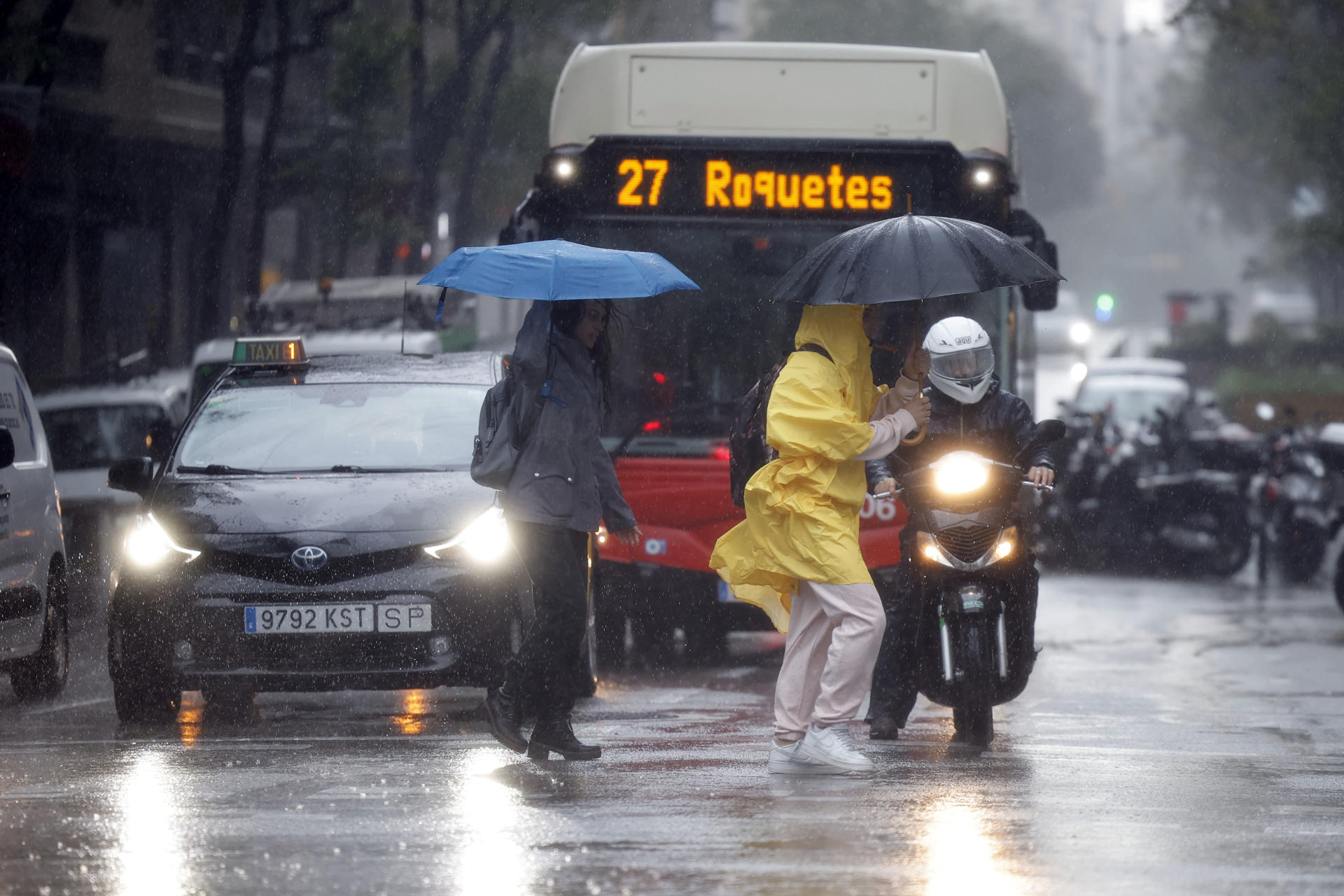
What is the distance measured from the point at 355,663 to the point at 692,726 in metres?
1.39

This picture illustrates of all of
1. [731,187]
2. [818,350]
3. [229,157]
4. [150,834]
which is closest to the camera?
[150,834]

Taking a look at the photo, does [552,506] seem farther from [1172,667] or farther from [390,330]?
[390,330]

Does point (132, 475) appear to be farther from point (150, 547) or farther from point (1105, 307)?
point (1105, 307)

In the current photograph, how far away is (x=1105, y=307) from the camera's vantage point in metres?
39.5

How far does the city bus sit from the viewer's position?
1153 cm

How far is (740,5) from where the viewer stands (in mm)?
98438

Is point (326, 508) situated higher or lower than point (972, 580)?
higher

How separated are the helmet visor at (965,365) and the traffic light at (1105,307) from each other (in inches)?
1271

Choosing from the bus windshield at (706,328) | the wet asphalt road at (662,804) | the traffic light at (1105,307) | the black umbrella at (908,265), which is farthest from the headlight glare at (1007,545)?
the traffic light at (1105,307)

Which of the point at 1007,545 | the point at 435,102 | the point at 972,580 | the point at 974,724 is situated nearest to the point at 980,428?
the point at 1007,545

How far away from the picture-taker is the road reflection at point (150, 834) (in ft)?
17.5

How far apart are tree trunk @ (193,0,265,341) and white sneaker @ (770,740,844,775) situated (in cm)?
1805

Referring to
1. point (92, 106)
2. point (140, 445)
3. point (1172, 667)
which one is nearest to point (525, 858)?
point (1172, 667)

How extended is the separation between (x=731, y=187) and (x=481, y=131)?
826 inches
